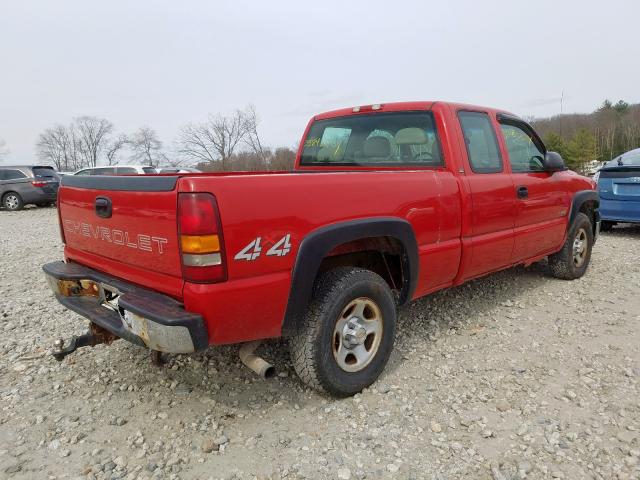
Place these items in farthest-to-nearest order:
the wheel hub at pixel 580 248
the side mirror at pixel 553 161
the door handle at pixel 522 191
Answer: the wheel hub at pixel 580 248 → the side mirror at pixel 553 161 → the door handle at pixel 522 191

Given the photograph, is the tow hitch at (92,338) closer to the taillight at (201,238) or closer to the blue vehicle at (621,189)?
the taillight at (201,238)

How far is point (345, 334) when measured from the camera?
2.65m

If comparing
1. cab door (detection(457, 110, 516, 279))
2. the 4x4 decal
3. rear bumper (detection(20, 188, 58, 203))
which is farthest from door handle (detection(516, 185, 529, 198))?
rear bumper (detection(20, 188, 58, 203))

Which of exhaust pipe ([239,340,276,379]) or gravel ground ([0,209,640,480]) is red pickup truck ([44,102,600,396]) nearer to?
exhaust pipe ([239,340,276,379])

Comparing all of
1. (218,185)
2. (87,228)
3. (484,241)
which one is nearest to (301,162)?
(484,241)

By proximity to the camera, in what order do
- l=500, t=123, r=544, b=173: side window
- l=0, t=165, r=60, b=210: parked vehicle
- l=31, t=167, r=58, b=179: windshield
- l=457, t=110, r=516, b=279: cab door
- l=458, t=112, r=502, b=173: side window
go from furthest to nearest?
1. l=31, t=167, r=58, b=179: windshield
2. l=0, t=165, r=60, b=210: parked vehicle
3. l=500, t=123, r=544, b=173: side window
4. l=458, t=112, r=502, b=173: side window
5. l=457, t=110, r=516, b=279: cab door

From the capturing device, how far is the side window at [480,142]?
3459mm

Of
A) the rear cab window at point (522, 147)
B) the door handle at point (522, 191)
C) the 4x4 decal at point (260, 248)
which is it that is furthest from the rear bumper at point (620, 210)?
the 4x4 decal at point (260, 248)

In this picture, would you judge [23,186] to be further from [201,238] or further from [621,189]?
A: [621,189]

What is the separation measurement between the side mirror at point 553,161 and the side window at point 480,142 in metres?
0.74

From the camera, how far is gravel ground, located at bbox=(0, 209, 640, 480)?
217cm

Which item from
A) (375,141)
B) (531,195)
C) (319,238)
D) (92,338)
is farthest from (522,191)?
(92,338)

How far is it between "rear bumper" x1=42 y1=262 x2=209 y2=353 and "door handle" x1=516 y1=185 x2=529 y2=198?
290cm

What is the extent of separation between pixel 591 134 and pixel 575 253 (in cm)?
5635
